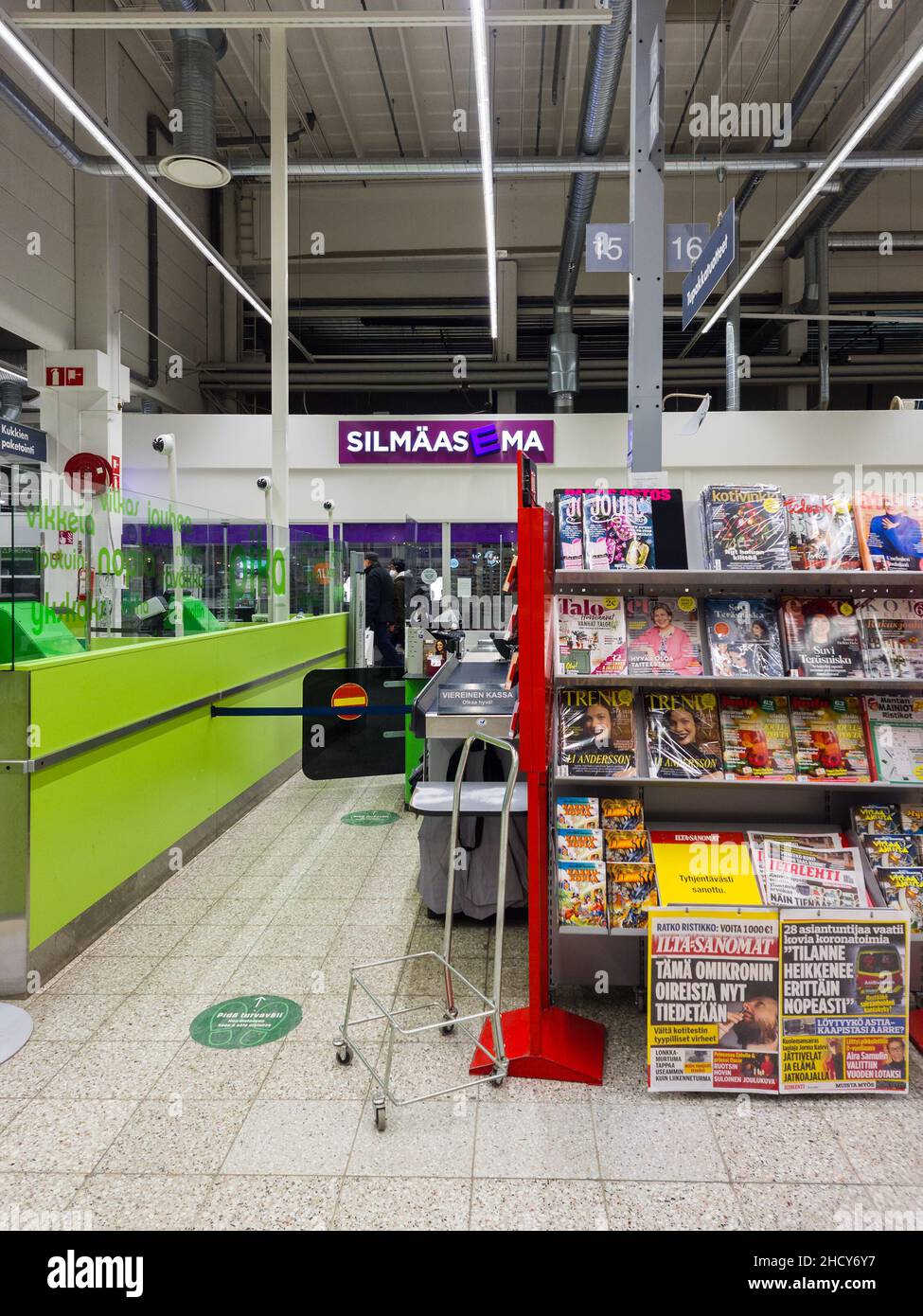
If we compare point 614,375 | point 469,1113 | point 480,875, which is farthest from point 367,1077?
point 614,375

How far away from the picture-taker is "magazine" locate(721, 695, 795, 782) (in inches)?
112

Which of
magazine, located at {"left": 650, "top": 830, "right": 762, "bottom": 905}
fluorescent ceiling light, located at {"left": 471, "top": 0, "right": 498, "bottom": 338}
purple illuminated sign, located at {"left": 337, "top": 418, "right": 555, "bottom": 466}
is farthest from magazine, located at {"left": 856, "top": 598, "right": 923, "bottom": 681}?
purple illuminated sign, located at {"left": 337, "top": 418, "right": 555, "bottom": 466}

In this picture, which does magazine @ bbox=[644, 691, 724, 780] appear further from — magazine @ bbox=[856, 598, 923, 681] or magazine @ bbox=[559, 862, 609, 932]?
magazine @ bbox=[856, 598, 923, 681]

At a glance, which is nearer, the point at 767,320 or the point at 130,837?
the point at 130,837

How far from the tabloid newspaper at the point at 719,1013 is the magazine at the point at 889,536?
49.0 inches

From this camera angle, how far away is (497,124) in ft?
36.9

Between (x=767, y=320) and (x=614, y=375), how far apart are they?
2443 millimetres

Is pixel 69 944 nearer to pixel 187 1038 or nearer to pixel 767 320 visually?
pixel 187 1038

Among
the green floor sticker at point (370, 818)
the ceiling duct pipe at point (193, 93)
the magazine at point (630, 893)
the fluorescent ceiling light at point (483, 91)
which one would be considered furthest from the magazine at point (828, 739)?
the ceiling duct pipe at point (193, 93)

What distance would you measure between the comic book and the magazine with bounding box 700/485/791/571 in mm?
931

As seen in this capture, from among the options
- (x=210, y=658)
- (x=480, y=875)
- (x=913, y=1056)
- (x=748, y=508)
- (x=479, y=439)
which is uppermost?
(x=479, y=439)

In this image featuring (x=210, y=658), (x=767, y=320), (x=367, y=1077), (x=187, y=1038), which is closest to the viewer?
(x=367, y=1077)

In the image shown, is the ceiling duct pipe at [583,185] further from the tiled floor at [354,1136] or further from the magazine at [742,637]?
the tiled floor at [354,1136]

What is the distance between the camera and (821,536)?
2.96m
